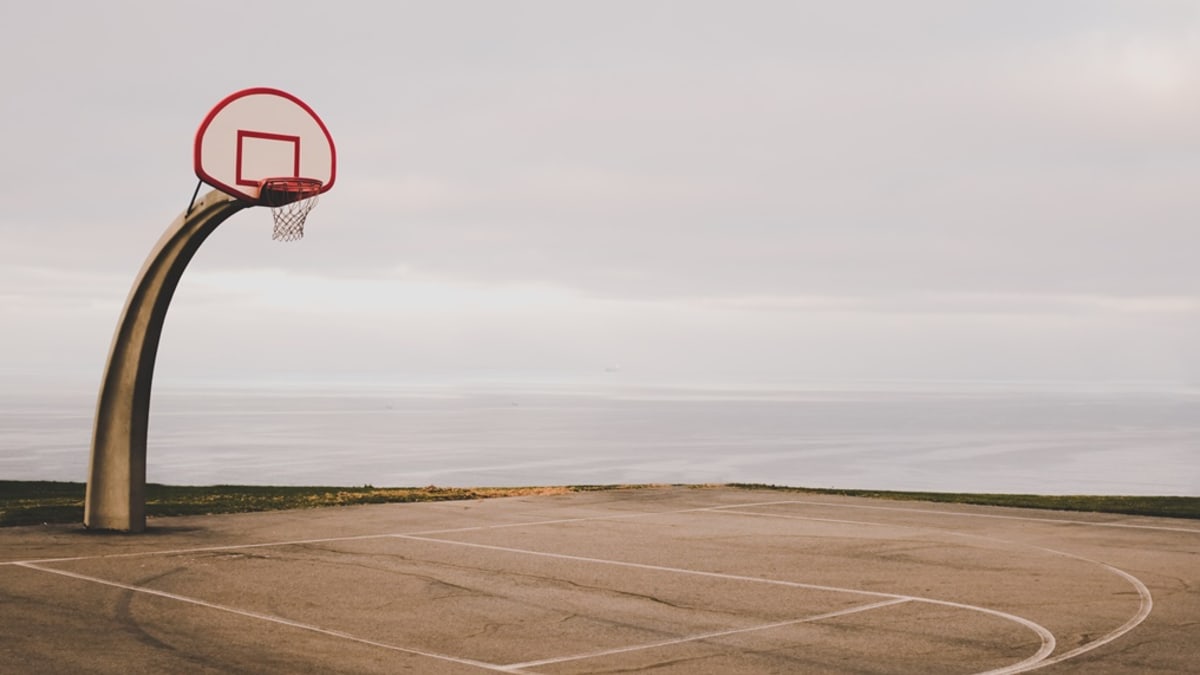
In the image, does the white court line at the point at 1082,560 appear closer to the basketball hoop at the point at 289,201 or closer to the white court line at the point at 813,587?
the white court line at the point at 813,587

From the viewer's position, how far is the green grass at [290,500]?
18094mm

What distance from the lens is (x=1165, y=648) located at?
Result: 9.30 m

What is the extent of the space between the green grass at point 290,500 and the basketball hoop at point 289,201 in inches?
195

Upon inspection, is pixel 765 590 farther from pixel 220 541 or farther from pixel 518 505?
pixel 518 505

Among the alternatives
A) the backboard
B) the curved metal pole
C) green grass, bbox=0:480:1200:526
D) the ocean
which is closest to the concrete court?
the curved metal pole

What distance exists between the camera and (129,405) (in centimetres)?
1548

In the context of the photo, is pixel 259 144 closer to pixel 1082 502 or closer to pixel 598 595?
pixel 598 595

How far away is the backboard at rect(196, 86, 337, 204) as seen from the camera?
14.9 meters

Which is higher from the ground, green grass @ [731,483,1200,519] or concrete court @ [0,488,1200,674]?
green grass @ [731,483,1200,519]

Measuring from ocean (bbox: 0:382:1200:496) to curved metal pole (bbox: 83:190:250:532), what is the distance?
1454 inches

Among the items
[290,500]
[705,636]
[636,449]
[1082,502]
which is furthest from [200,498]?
[636,449]

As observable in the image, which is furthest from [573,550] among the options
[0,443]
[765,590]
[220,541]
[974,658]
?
[0,443]

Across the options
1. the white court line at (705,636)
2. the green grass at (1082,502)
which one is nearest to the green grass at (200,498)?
the green grass at (1082,502)

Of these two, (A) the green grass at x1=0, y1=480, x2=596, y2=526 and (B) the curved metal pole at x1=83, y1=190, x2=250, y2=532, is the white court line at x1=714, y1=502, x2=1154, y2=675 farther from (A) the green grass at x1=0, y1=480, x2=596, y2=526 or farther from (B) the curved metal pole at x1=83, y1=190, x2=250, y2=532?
(B) the curved metal pole at x1=83, y1=190, x2=250, y2=532
